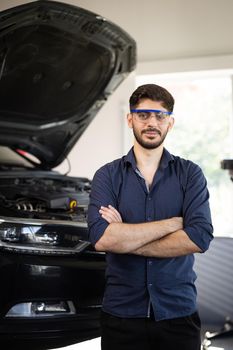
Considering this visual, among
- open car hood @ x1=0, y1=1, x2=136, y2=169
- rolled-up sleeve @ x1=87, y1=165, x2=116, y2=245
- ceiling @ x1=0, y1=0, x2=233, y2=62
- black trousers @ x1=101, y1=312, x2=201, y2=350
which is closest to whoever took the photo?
black trousers @ x1=101, y1=312, x2=201, y2=350

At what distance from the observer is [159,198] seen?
1742mm

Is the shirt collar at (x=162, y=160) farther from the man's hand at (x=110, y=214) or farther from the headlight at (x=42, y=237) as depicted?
the headlight at (x=42, y=237)

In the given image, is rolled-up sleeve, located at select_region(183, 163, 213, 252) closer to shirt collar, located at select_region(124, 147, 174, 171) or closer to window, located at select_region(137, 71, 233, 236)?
shirt collar, located at select_region(124, 147, 174, 171)

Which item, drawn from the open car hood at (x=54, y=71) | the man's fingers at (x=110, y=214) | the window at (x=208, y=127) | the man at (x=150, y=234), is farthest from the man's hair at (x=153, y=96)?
the window at (x=208, y=127)

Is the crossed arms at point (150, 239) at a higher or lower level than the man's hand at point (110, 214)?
lower

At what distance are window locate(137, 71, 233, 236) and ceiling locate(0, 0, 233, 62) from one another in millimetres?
251

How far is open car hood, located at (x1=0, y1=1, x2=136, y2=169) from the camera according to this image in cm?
265

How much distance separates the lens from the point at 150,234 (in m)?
1.67

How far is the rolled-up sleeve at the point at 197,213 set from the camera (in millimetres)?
1695

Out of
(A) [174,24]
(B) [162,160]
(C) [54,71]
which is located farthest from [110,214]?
(A) [174,24]

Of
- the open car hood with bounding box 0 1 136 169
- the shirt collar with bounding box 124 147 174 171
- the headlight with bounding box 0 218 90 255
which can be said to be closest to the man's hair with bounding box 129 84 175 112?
the shirt collar with bounding box 124 147 174 171

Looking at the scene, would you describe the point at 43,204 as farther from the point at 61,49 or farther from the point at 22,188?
the point at 61,49

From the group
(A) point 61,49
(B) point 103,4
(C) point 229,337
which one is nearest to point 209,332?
(C) point 229,337

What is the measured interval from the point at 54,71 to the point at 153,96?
168 cm
